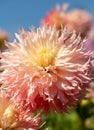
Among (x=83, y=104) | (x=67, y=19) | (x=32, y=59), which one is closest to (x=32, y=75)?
(x=32, y=59)

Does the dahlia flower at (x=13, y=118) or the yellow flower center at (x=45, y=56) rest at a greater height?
the yellow flower center at (x=45, y=56)

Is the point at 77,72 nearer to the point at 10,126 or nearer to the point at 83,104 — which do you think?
the point at 10,126

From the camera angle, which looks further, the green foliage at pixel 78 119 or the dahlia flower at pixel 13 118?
the green foliage at pixel 78 119

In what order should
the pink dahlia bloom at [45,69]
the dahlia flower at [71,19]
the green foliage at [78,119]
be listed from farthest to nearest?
the dahlia flower at [71,19] → the green foliage at [78,119] → the pink dahlia bloom at [45,69]

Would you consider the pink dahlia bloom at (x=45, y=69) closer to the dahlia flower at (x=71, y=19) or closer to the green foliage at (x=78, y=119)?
the green foliage at (x=78, y=119)

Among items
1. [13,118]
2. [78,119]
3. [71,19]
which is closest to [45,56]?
[13,118]

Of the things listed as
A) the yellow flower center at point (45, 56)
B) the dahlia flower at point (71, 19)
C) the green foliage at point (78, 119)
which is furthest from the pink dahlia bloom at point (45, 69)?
the dahlia flower at point (71, 19)

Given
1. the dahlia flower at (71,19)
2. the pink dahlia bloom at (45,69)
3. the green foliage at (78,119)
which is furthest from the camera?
the dahlia flower at (71,19)
